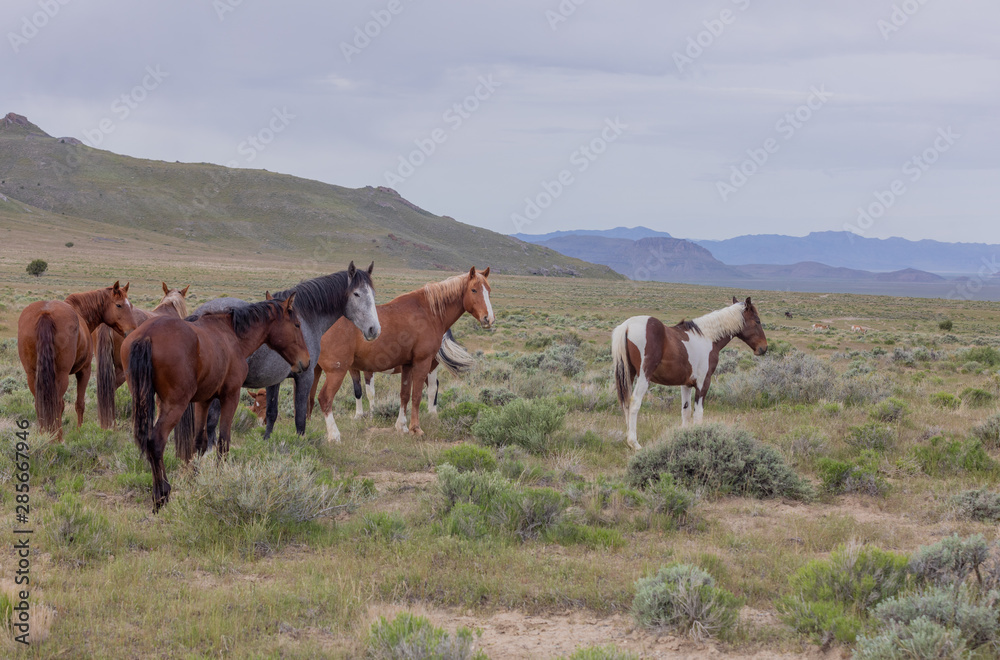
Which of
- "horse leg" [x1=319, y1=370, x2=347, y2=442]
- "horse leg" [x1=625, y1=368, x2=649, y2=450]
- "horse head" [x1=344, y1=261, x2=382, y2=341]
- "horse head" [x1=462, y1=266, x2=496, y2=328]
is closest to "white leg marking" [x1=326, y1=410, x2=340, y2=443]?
"horse leg" [x1=319, y1=370, x2=347, y2=442]

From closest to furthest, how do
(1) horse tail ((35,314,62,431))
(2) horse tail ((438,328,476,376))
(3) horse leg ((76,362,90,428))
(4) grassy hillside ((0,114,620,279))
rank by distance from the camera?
(1) horse tail ((35,314,62,431)) → (3) horse leg ((76,362,90,428)) → (2) horse tail ((438,328,476,376)) → (4) grassy hillside ((0,114,620,279))

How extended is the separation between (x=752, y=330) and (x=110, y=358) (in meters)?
8.70

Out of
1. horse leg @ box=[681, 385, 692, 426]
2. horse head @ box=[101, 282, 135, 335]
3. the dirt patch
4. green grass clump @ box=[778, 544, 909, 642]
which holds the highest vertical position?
horse head @ box=[101, 282, 135, 335]

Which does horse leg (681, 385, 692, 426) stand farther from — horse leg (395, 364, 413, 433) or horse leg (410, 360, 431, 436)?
horse leg (395, 364, 413, 433)

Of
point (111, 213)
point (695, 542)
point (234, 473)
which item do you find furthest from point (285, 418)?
point (111, 213)

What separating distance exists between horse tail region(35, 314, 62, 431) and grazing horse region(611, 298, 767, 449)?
21.5 ft

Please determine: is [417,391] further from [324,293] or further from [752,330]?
[752,330]

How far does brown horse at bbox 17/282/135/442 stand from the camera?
7312mm

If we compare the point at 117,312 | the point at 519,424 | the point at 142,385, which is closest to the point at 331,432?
the point at 519,424

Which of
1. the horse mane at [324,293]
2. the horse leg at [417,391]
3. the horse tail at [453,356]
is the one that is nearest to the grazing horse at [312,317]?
the horse mane at [324,293]

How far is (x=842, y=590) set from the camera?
172 inches

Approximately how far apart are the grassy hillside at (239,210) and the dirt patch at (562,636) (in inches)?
4228

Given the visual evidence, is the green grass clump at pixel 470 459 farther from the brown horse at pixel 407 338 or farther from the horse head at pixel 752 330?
the horse head at pixel 752 330

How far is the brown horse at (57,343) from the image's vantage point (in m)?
7.31
